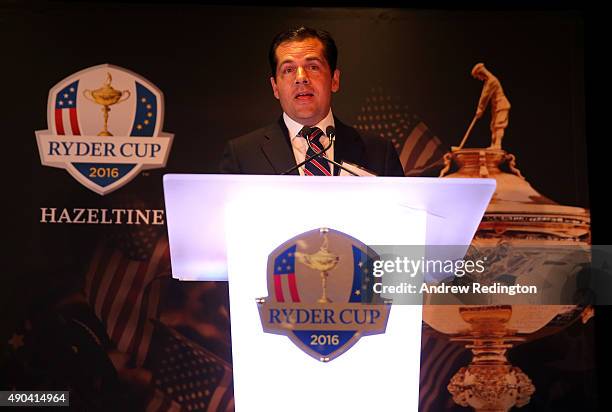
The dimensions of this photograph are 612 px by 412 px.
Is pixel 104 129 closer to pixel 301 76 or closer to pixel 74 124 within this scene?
pixel 74 124

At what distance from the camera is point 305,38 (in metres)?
3.36

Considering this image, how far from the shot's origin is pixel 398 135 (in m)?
3.40

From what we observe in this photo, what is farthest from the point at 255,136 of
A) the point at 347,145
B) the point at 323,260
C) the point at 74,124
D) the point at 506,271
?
the point at 323,260

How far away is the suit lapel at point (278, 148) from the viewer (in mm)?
3193

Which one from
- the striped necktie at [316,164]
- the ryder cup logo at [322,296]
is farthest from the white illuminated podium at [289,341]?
the striped necktie at [316,164]

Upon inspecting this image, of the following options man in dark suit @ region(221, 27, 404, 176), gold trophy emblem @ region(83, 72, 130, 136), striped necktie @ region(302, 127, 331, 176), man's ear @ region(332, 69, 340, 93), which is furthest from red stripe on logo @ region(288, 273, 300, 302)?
gold trophy emblem @ region(83, 72, 130, 136)

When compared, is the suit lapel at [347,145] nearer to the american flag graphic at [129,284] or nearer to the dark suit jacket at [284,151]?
the dark suit jacket at [284,151]

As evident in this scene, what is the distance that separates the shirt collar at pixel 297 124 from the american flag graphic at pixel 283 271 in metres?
1.69

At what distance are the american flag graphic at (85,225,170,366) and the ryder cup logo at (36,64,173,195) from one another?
268mm

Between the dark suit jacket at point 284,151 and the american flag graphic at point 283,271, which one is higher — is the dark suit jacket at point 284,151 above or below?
above

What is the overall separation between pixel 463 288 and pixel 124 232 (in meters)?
1.54

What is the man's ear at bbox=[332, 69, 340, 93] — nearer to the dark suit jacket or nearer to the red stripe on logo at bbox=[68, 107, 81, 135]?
the dark suit jacket

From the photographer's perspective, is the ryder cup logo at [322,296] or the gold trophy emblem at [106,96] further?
the gold trophy emblem at [106,96]

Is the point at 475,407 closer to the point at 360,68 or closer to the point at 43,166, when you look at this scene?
the point at 360,68
